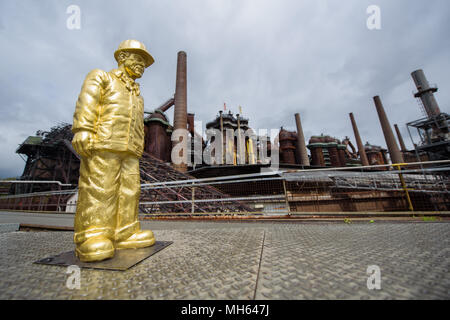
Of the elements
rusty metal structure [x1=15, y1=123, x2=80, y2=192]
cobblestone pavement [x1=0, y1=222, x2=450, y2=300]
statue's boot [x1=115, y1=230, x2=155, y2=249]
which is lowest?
cobblestone pavement [x1=0, y1=222, x2=450, y2=300]

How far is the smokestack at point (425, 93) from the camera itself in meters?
21.7

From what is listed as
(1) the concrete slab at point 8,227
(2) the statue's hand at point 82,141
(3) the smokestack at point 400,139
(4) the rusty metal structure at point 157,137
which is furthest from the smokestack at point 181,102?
(3) the smokestack at point 400,139

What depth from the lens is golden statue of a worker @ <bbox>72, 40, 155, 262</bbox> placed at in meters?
1.53

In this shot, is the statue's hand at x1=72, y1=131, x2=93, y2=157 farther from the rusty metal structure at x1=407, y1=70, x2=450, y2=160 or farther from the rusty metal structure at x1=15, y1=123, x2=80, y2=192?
the rusty metal structure at x1=407, y1=70, x2=450, y2=160

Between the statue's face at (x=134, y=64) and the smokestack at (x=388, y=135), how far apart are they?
32.8 metres

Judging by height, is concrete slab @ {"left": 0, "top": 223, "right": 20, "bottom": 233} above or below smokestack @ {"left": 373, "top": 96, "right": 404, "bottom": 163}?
below

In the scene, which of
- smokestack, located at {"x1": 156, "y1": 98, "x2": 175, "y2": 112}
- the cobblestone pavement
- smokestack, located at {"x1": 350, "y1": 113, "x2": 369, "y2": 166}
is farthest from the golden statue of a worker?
smokestack, located at {"x1": 350, "y1": 113, "x2": 369, "y2": 166}

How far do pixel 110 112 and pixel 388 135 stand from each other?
3388cm

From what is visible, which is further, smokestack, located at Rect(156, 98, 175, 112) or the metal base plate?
smokestack, located at Rect(156, 98, 175, 112)

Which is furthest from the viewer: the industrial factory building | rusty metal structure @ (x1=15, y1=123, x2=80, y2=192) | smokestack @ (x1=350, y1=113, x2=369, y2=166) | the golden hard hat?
smokestack @ (x1=350, y1=113, x2=369, y2=166)

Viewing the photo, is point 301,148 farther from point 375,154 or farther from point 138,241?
point 138,241
